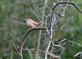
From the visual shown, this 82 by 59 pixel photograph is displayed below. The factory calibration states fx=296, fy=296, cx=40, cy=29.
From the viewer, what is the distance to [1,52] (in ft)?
7.22

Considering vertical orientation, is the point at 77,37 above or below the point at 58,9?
below

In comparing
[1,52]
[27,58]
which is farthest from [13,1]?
[27,58]

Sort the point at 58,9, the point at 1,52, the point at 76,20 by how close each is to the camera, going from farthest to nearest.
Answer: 1. the point at 1,52
2. the point at 76,20
3. the point at 58,9

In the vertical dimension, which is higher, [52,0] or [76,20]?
[52,0]

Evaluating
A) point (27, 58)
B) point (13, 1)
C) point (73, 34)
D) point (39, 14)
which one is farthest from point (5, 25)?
point (39, 14)

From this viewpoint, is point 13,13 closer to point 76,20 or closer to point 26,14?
point 26,14

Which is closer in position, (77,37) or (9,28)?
(77,37)

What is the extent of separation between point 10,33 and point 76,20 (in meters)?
0.65

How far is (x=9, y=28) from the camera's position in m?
2.54

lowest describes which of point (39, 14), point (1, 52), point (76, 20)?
point (1, 52)

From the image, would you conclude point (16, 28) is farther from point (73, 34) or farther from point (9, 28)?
point (73, 34)

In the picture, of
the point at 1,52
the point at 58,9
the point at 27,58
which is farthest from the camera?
the point at 1,52

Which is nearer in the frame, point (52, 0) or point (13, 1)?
point (52, 0)

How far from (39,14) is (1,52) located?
1.03 metres
